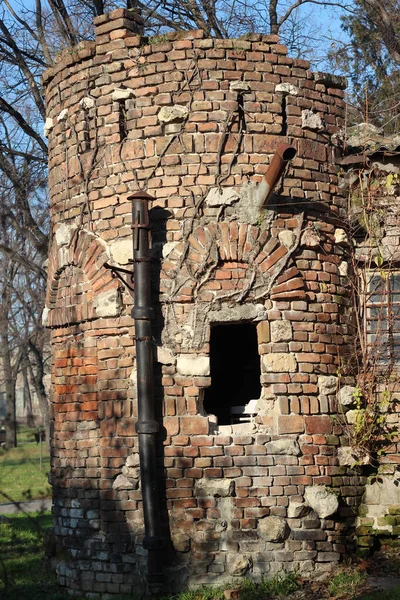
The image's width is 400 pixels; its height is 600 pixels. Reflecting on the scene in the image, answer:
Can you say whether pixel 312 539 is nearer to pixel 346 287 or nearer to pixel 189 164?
pixel 346 287

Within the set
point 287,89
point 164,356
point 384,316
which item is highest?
point 287,89

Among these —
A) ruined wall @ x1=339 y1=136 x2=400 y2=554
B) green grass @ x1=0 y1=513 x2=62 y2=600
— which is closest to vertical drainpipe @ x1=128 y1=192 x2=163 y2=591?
green grass @ x1=0 y1=513 x2=62 y2=600

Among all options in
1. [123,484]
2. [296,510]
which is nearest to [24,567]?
[123,484]

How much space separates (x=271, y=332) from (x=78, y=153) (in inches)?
97.3

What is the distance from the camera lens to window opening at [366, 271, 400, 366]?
295 inches

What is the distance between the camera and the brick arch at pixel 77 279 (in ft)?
23.7

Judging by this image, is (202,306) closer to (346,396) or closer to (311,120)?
(346,396)

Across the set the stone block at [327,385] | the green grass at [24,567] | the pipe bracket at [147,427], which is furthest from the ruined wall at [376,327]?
the green grass at [24,567]

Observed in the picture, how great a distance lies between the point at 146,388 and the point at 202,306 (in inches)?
33.6

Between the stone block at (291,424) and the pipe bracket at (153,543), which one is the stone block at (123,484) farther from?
the stone block at (291,424)

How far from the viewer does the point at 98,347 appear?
718 centimetres

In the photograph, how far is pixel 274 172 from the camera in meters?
6.64

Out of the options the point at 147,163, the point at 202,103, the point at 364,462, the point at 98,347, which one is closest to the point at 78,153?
the point at 147,163

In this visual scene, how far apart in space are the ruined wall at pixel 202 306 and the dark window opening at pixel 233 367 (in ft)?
7.81
